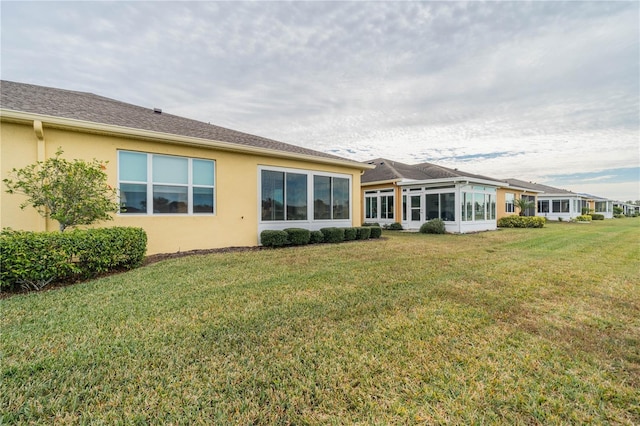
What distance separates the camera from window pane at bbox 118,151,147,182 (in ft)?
24.5

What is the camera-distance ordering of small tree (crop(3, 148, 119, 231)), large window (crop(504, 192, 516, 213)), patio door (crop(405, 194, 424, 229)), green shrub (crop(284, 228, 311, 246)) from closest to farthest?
1. small tree (crop(3, 148, 119, 231))
2. green shrub (crop(284, 228, 311, 246))
3. patio door (crop(405, 194, 424, 229))
4. large window (crop(504, 192, 516, 213))

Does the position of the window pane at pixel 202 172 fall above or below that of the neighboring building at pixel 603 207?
above

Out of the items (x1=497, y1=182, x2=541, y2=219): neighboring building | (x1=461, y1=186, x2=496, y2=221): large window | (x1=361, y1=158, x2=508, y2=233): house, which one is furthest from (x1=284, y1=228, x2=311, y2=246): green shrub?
(x1=497, y1=182, x2=541, y2=219): neighboring building

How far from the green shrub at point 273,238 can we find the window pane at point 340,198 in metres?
3.22

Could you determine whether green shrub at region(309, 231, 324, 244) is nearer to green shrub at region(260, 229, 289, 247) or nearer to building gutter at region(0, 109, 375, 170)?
green shrub at region(260, 229, 289, 247)

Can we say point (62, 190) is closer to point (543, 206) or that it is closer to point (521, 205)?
point (521, 205)

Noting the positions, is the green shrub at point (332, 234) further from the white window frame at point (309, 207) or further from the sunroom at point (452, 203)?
the sunroom at point (452, 203)

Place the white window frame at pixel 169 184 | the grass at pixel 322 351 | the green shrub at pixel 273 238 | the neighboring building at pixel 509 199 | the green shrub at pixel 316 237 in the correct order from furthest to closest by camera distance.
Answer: the neighboring building at pixel 509 199 < the green shrub at pixel 316 237 < the green shrub at pixel 273 238 < the white window frame at pixel 169 184 < the grass at pixel 322 351

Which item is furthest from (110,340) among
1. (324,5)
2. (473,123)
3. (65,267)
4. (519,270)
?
(473,123)

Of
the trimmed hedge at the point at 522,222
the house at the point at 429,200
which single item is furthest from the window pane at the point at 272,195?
the trimmed hedge at the point at 522,222

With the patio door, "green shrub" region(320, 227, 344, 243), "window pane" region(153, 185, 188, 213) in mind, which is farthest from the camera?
the patio door

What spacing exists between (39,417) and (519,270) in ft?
27.6

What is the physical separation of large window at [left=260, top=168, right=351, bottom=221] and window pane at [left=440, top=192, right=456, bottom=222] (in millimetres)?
7630

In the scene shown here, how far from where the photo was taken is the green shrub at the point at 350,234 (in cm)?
1139
